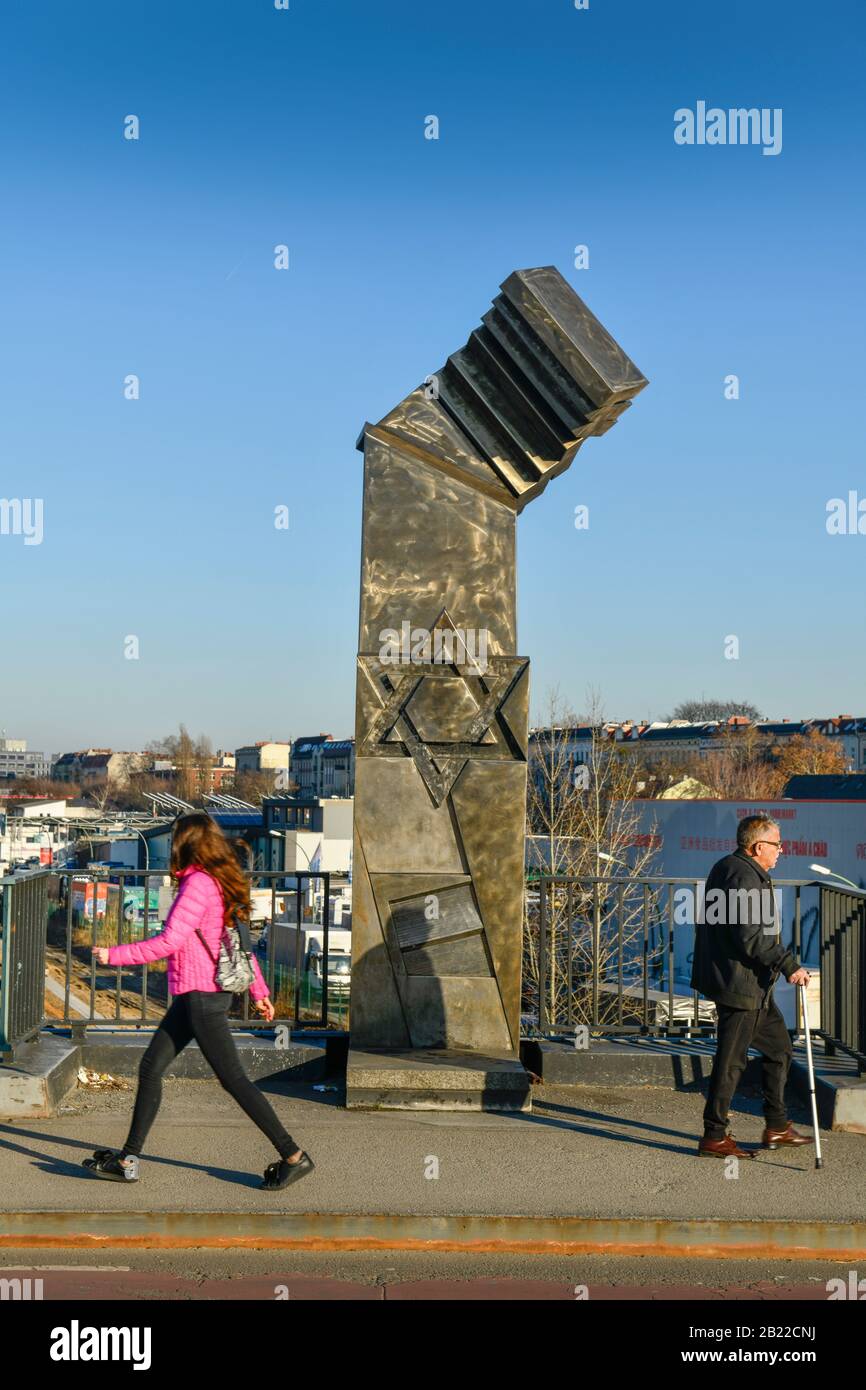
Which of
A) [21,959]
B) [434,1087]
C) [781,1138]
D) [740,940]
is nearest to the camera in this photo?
[740,940]

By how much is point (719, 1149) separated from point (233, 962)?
271 centimetres

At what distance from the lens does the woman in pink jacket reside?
6.54m

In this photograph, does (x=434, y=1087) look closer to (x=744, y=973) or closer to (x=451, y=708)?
(x=744, y=973)

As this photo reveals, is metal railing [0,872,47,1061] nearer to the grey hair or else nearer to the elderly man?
the elderly man

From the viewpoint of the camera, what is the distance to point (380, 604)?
8680 mm

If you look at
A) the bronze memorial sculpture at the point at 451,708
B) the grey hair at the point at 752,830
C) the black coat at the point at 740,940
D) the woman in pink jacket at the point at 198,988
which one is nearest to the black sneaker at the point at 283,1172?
the woman in pink jacket at the point at 198,988

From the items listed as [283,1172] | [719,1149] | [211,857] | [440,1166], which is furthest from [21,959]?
[719,1149]

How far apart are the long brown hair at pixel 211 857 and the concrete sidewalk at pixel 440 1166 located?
4.28ft

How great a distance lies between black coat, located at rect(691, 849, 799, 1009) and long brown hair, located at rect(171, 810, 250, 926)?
7.68 ft

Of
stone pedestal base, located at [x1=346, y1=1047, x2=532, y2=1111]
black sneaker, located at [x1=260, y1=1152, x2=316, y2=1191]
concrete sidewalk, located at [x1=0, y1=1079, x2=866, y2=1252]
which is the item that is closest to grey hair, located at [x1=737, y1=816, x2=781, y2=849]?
concrete sidewalk, located at [x1=0, y1=1079, x2=866, y2=1252]

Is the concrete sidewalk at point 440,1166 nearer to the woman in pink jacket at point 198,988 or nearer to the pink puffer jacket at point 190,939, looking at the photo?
the woman in pink jacket at point 198,988

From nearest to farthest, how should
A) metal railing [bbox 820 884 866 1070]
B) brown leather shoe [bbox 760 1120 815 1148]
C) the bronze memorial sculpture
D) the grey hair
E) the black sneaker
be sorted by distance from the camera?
the black sneaker, the grey hair, brown leather shoe [bbox 760 1120 815 1148], metal railing [bbox 820 884 866 1070], the bronze memorial sculpture

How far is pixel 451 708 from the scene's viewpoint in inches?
342
